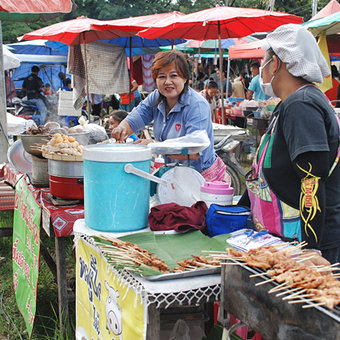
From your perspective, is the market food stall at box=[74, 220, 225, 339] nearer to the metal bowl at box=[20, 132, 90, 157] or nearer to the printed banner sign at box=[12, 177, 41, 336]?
the printed banner sign at box=[12, 177, 41, 336]

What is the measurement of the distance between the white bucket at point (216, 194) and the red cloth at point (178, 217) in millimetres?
76

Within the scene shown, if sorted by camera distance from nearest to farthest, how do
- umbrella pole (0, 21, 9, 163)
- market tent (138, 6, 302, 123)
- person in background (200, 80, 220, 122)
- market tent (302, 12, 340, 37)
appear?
umbrella pole (0, 21, 9, 163) < market tent (302, 12, 340, 37) < market tent (138, 6, 302, 123) < person in background (200, 80, 220, 122)

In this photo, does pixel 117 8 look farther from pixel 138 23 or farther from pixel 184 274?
pixel 184 274

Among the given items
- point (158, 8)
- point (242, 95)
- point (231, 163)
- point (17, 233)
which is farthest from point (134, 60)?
point (158, 8)

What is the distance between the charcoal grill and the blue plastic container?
29.7 inches

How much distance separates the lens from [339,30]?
7570 mm

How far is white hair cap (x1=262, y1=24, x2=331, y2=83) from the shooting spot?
6.00 feet

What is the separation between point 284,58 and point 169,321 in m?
1.51

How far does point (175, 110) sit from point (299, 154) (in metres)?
1.55

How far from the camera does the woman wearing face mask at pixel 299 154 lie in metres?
1.71

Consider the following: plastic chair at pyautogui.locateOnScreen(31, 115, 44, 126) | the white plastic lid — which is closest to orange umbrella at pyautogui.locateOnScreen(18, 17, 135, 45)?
plastic chair at pyautogui.locateOnScreen(31, 115, 44, 126)

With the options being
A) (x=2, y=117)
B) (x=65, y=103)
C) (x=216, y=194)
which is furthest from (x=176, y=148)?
(x=65, y=103)

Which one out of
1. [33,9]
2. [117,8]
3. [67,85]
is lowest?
[67,85]

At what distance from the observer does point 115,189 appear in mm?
2111
